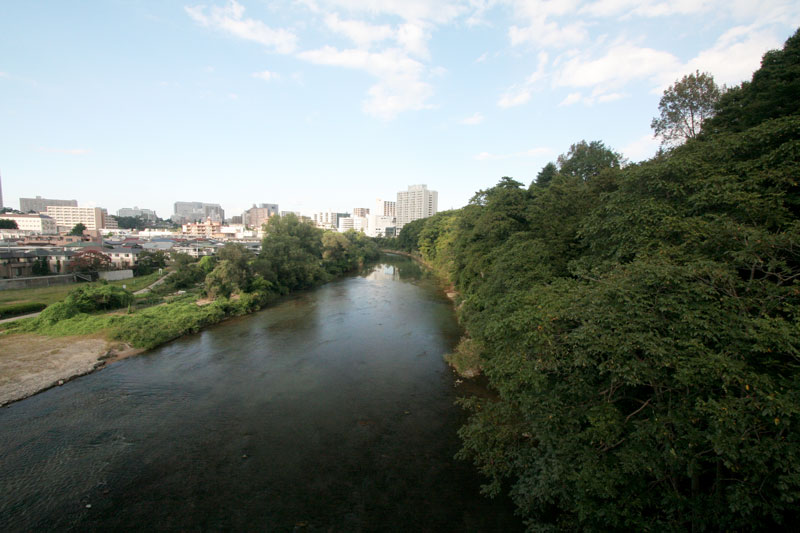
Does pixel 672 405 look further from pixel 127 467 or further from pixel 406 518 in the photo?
pixel 127 467

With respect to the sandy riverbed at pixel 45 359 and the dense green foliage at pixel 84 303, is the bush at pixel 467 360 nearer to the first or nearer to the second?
the sandy riverbed at pixel 45 359

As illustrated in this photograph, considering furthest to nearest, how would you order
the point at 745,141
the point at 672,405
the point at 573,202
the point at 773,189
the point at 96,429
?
the point at 573,202
the point at 96,429
the point at 745,141
the point at 773,189
the point at 672,405

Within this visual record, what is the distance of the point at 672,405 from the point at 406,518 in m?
5.65

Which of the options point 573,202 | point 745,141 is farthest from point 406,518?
point 573,202

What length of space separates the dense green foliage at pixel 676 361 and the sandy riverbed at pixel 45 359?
1585 cm

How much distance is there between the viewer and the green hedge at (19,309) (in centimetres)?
1909

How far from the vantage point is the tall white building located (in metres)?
122

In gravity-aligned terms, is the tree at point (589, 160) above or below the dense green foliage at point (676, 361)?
above

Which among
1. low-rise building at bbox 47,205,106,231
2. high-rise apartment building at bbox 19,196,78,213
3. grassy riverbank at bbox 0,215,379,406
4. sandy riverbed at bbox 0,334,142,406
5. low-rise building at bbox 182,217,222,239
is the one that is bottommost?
sandy riverbed at bbox 0,334,142,406

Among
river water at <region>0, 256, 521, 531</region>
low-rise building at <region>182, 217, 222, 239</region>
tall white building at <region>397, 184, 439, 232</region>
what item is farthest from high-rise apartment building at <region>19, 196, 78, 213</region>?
river water at <region>0, 256, 521, 531</region>

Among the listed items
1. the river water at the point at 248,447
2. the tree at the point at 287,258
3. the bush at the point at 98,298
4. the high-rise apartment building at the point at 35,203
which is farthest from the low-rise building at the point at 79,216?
the river water at the point at 248,447

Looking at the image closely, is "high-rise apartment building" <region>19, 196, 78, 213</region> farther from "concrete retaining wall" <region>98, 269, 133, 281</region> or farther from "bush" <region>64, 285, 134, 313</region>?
"bush" <region>64, 285, 134, 313</region>

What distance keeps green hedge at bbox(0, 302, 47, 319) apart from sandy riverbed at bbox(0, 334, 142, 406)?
4.91m

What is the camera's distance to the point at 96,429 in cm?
1008
